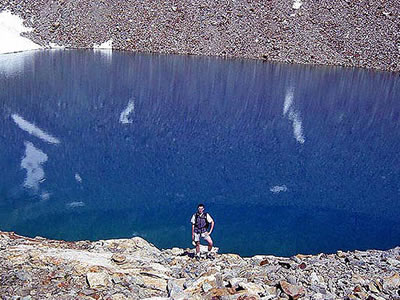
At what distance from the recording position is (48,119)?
103ft

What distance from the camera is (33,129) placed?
2909 centimetres

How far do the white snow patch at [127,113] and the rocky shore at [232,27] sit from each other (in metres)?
30.1

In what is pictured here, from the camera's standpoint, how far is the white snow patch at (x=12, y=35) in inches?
2372

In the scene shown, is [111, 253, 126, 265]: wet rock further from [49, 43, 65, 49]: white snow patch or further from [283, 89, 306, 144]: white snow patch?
[49, 43, 65, 49]: white snow patch

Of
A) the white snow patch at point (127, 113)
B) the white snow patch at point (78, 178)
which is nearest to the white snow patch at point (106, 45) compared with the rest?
the white snow patch at point (127, 113)

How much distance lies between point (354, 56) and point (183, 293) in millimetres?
60927

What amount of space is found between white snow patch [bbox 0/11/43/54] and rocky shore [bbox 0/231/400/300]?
52.8 m

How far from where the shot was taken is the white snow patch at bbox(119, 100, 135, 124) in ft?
107

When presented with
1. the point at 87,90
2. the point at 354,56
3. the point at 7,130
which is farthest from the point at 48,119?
the point at 354,56

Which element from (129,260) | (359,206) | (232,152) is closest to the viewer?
(129,260)

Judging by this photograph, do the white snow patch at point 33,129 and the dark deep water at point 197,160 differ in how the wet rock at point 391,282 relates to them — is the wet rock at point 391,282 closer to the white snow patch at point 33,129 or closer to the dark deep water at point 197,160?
the dark deep water at point 197,160

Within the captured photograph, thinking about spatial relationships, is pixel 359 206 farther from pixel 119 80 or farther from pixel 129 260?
pixel 119 80

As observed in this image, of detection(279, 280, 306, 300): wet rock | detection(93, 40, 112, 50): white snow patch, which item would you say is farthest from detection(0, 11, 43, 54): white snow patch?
detection(279, 280, 306, 300): wet rock

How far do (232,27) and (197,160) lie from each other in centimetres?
4514
